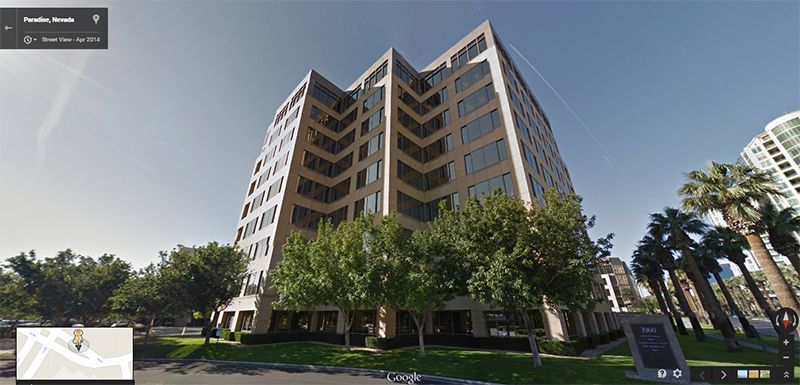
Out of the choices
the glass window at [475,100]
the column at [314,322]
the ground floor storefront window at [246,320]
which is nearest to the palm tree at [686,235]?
the glass window at [475,100]

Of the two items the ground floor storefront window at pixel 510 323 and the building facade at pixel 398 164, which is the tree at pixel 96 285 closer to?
the building facade at pixel 398 164

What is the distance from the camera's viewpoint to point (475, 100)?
104 feet

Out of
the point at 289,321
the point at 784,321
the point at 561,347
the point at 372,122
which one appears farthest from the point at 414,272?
the point at 372,122

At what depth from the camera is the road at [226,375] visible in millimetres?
13734

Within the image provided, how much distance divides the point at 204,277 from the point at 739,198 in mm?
40460

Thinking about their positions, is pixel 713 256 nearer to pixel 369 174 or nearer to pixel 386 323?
pixel 386 323

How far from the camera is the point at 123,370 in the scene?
9.54m

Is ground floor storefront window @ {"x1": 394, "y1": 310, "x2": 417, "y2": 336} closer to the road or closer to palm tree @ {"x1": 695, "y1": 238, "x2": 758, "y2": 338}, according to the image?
the road

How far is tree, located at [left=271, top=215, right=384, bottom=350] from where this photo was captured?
60.7 feet

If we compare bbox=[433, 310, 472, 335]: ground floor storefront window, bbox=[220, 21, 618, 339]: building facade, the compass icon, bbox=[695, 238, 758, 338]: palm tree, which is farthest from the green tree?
bbox=[695, 238, 758, 338]: palm tree

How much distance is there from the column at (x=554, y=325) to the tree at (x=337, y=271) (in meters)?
12.1

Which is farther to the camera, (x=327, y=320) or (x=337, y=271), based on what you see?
(x=327, y=320)

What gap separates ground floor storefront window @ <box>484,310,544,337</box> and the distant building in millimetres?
91007

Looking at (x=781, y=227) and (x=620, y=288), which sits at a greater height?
(x=620, y=288)
